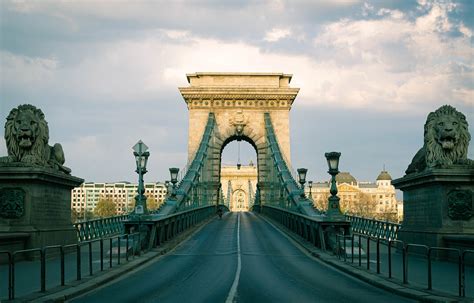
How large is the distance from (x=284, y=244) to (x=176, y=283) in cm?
1443

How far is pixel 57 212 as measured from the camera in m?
23.1

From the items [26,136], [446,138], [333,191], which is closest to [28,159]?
[26,136]

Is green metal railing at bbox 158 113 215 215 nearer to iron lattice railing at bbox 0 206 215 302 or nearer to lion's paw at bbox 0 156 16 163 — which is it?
iron lattice railing at bbox 0 206 215 302

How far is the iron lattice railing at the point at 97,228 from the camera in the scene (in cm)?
3069

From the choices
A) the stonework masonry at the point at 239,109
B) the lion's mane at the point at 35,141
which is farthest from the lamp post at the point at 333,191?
the stonework masonry at the point at 239,109

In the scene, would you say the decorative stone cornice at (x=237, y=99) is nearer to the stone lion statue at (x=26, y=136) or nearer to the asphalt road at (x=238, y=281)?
the asphalt road at (x=238, y=281)

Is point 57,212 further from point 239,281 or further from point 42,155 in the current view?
point 239,281

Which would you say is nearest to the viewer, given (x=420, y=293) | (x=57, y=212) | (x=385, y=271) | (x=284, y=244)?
(x=420, y=293)

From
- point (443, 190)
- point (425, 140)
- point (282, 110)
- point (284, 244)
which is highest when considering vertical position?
point (282, 110)

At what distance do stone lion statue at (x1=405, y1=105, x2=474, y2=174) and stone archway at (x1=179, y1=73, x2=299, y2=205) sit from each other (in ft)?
169

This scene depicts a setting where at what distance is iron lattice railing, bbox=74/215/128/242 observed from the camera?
30688 millimetres

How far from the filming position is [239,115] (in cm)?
7350

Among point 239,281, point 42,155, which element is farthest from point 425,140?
point 42,155

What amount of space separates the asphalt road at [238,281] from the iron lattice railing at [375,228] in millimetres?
6161
